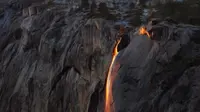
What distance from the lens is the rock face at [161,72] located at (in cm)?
1520

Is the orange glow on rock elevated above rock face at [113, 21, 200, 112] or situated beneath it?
elevated above

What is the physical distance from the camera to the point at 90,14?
25.9 metres

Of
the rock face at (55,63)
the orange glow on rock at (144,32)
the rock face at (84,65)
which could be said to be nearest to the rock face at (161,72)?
the rock face at (84,65)

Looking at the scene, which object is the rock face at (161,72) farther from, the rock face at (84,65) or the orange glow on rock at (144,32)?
the orange glow on rock at (144,32)

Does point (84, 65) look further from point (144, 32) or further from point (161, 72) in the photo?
point (161, 72)

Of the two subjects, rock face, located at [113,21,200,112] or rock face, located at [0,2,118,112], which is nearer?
rock face, located at [113,21,200,112]

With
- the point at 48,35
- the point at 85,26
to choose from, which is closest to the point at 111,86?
the point at 85,26

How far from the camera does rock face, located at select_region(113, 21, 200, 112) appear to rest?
49.9ft

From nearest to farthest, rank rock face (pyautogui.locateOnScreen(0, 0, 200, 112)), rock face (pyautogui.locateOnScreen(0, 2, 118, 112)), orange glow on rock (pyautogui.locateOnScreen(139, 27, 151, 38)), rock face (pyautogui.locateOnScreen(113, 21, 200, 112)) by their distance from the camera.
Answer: rock face (pyautogui.locateOnScreen(113, 21, 200, 112)) < rock face (pyautogui.locateOnScreen(0, 0, 200, 112)) < orange glow on rock (pyautogui.locateOnScreen(139, 27, 151, 38)) < rock face (pyautogui.locateOnScreen(0, 2, 118, 112))

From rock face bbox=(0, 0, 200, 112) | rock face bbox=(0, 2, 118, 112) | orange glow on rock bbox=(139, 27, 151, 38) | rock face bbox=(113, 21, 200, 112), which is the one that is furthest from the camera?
rock face bbox=(0, 2, 118, 112)

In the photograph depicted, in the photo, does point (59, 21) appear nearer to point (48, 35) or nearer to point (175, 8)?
point (48, 35)

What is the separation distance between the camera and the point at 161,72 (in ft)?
53.4

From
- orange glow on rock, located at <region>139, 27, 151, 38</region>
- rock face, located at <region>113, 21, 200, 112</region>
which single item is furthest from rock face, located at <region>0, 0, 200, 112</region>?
orange glow on rock, located at <region>139, 27, 151, 38</region>

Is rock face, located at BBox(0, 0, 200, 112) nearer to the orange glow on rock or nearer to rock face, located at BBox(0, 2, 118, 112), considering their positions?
rock face, located at BBox(0, 2, 118, 112)
